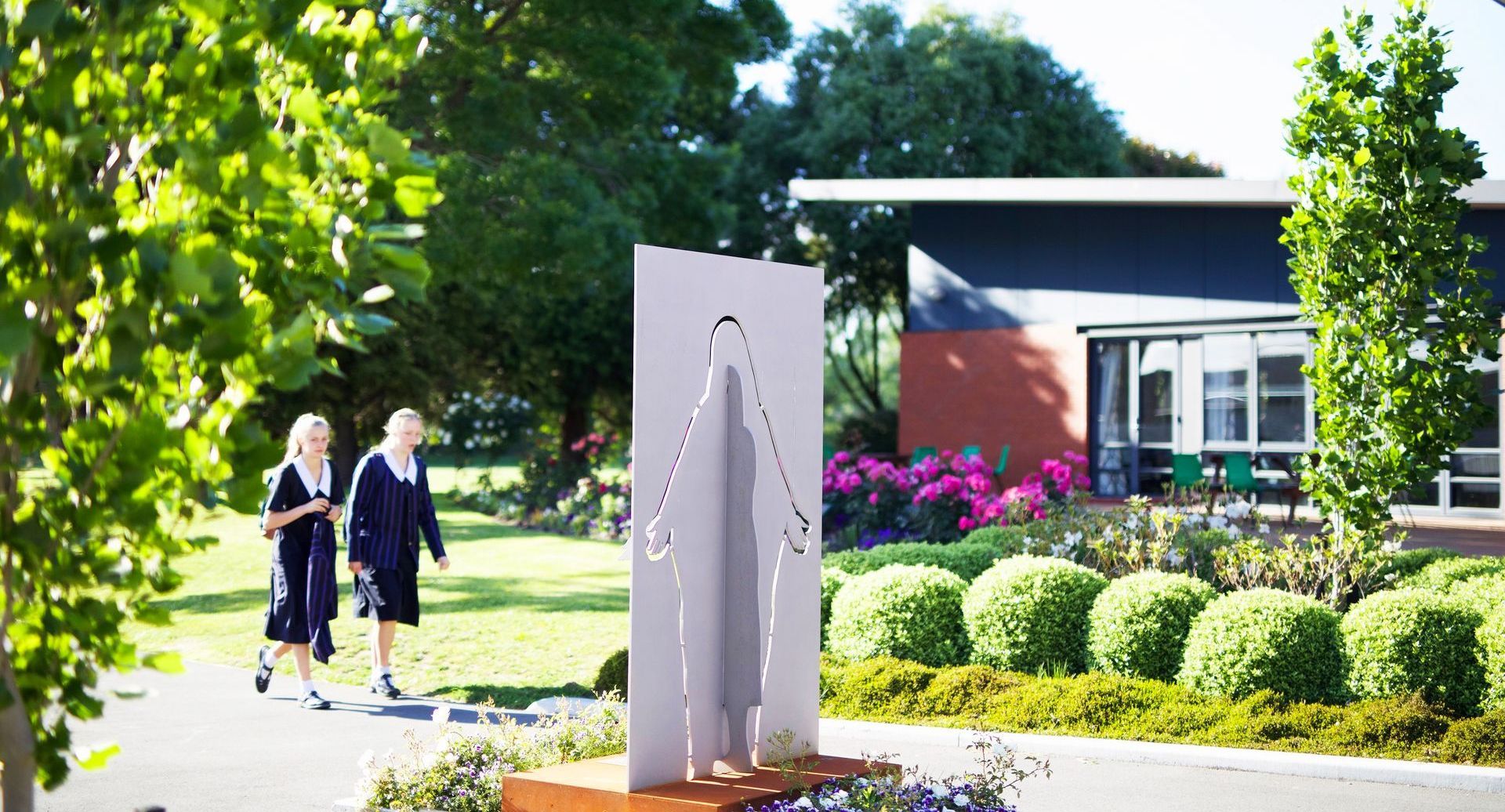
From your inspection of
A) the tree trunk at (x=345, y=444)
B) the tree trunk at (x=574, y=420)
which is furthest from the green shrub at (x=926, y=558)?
the tree trunk at (x=574, y=420)

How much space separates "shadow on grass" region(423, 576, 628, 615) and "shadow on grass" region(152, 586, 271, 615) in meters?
1.72

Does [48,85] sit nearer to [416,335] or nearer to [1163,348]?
[1163,348]

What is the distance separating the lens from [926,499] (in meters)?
13.4

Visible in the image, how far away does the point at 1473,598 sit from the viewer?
772cm

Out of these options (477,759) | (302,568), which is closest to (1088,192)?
(302,568)

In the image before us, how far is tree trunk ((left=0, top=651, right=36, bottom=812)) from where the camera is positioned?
241 centimetres

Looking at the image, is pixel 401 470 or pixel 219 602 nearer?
pixel 401 470

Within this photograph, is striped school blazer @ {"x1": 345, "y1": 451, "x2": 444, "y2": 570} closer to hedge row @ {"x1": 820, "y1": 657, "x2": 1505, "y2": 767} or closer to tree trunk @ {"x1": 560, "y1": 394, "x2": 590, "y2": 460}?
hedge row @ {"x1": 820, "y1": 657, "x2": 1505, "y2": 767}

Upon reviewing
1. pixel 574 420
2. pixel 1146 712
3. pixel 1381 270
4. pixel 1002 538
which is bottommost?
pixel 1146 712

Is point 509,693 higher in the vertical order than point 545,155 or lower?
lower

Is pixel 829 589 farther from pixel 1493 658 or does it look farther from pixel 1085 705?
pixel 1493 658

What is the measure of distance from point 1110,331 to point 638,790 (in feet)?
49.4

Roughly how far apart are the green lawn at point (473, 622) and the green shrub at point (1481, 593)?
5.47 metres

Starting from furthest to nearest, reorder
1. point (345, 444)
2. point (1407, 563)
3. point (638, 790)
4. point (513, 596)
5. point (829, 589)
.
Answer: point (345, 444) → point (513, 596) → point (1407, 563) → point (829, 589) → point (638, 790)
